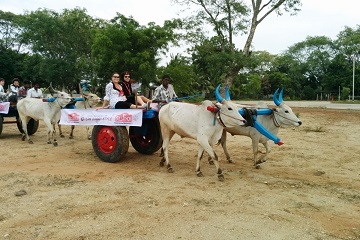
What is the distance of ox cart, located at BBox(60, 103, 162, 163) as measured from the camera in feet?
24.0

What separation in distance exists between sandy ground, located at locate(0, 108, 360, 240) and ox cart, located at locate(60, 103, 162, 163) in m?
0.28

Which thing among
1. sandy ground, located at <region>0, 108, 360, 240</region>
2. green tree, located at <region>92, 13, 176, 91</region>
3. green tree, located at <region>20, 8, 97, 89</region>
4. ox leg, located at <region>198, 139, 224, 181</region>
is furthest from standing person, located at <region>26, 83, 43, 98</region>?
green tree, located at <region>20, 8, 97, 89</region>

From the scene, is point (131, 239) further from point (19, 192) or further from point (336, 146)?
point (336, 146)

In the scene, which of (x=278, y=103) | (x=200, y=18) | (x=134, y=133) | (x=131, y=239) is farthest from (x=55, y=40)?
(x=131, y=239)

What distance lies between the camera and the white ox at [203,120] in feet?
20.8

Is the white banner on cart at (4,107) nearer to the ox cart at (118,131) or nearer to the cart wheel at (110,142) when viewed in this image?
the ox cart at (118,131)

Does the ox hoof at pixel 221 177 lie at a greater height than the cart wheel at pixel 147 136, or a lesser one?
lesser

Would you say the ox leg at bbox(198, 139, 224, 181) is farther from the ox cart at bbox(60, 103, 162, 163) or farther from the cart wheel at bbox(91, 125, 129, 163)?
the cart wheel at bbox(91, 125, 129, 163)

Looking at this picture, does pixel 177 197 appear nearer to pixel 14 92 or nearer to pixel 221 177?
pixel 221 177

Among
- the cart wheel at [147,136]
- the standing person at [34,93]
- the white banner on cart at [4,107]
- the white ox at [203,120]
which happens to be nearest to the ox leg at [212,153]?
the white ox at [203,120]

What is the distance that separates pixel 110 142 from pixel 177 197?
9.55 feet

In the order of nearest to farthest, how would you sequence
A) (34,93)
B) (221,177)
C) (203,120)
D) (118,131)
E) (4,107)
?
(221,177) < (203,120) < (118,131) < (4,107) < (34,93)

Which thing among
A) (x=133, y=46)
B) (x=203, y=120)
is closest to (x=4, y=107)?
(x=203, y=120)

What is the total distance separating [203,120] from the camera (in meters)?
6.57
